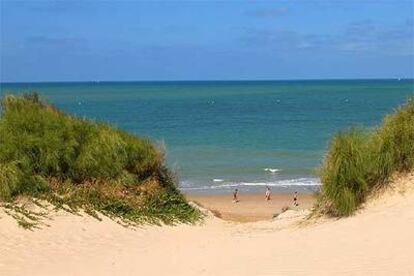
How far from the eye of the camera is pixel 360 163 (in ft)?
45.7

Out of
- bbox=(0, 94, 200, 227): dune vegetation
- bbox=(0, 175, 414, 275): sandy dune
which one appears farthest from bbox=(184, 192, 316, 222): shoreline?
bbox=(0, 175, 414, 275): sandy dune

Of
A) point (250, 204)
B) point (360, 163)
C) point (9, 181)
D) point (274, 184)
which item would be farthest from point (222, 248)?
point (274, 184)

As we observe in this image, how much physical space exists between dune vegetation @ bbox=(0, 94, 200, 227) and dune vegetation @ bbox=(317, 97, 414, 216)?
4.49 m

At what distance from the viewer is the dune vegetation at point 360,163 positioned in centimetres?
1390

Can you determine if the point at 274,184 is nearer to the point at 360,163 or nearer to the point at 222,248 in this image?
the point at 360,163

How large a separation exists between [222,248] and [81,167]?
539cm

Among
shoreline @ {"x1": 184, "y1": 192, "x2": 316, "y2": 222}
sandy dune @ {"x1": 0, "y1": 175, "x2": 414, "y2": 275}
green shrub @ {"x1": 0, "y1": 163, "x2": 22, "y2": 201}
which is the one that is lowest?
shoreline @ {"x1": 184, "y1": 192, "x2": 316, "y2": 222}

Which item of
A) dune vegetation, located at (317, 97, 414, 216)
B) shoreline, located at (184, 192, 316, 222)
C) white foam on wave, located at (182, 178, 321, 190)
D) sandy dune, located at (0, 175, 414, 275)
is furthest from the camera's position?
white foam on wave, located at (182, 178, 321, 190)

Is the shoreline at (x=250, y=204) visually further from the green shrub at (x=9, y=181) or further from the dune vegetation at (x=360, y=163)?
the green shrub at (x=9, y=181)

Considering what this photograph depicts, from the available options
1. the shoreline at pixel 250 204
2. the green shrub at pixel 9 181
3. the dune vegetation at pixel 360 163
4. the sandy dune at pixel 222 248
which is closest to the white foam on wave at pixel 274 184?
the shoreline at pixel 250 204

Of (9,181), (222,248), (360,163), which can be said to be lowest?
(222,248)

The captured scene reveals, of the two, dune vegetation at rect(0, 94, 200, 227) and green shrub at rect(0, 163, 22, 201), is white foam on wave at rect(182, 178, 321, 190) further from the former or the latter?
green shrub at rect(0, 163, 22, 201)

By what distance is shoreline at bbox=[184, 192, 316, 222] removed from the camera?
25.3 m

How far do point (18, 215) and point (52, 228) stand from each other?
31.1 inches
